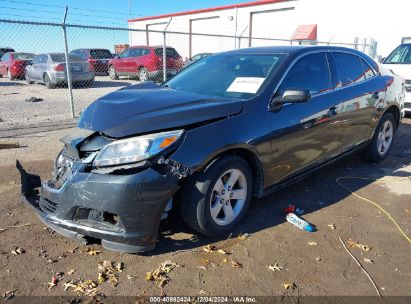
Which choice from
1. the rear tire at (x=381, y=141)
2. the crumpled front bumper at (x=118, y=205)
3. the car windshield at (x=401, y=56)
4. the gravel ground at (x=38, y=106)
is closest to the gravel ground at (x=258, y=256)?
the crumpled front bumper at (x=118, y=205)

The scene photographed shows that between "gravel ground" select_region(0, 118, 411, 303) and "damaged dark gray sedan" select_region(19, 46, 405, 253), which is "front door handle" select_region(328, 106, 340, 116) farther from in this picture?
"gravel ground" select_region(0, 118, 411, 303)

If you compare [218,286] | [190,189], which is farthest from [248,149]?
[218,286]

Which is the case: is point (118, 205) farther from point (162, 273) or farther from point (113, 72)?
point (113, 72)

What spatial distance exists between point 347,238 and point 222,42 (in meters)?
25.4

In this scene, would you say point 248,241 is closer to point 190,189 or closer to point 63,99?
point 190,189

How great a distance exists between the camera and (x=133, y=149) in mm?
2758

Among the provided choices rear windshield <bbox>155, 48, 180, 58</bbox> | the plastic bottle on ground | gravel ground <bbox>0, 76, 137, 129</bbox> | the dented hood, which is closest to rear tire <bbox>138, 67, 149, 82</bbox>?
rear windshield <bbox>155, 48, 180, 58</bbox>

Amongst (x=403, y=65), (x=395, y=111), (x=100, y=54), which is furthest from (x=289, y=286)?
(x=100, y=54)

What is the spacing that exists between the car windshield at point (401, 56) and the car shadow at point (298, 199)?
14.7 ft

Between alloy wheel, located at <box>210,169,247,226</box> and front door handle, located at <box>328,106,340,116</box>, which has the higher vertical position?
front door handle, located at <box>328,106,340,116</box>

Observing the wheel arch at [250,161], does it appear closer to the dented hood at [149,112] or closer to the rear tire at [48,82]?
the dented hood at [149,112]

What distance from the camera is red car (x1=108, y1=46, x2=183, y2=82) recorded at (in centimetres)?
1675

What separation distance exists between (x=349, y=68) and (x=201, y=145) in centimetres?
286

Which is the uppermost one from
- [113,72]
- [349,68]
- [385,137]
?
[349,68]
